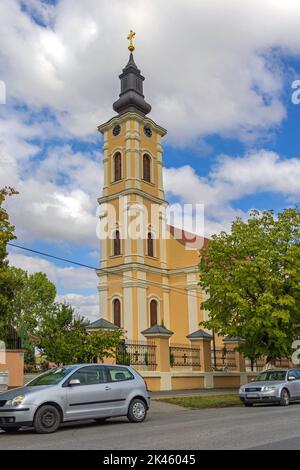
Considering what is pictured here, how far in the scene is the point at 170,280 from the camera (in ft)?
149

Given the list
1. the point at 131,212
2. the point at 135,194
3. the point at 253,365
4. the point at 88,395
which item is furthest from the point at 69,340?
the point at 135,194

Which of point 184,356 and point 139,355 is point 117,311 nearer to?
point 184,356

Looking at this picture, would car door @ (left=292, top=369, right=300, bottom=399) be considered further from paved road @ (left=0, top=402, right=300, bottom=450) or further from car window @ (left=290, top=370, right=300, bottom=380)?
paved road @ (left=0, top=402, right=300, bottom=450)

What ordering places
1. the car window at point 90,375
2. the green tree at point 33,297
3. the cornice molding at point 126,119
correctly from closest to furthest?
1. the car window at point 90,375
2. the cornice molding at point 126,119
3. the green tree at point 33,297

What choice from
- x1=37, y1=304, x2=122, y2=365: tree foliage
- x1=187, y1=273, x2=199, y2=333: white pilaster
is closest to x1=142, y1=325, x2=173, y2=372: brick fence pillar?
x1=37, y1=304, x2=122, y2=365: tree foliage

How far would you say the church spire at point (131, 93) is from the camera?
47250 mm

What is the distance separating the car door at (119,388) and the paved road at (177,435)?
39cm

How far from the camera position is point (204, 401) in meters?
19.0

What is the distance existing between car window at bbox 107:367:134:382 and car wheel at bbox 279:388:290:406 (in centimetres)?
644

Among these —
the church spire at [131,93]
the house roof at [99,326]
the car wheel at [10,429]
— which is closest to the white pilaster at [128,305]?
the church spire at [131,93]

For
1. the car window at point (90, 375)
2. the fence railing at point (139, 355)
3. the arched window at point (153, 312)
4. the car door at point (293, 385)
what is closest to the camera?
the car window at point (90, 375)

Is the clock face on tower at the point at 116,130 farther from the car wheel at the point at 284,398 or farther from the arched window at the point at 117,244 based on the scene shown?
the car wheel at the point at 284,398

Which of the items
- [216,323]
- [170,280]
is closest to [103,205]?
[170,280]
